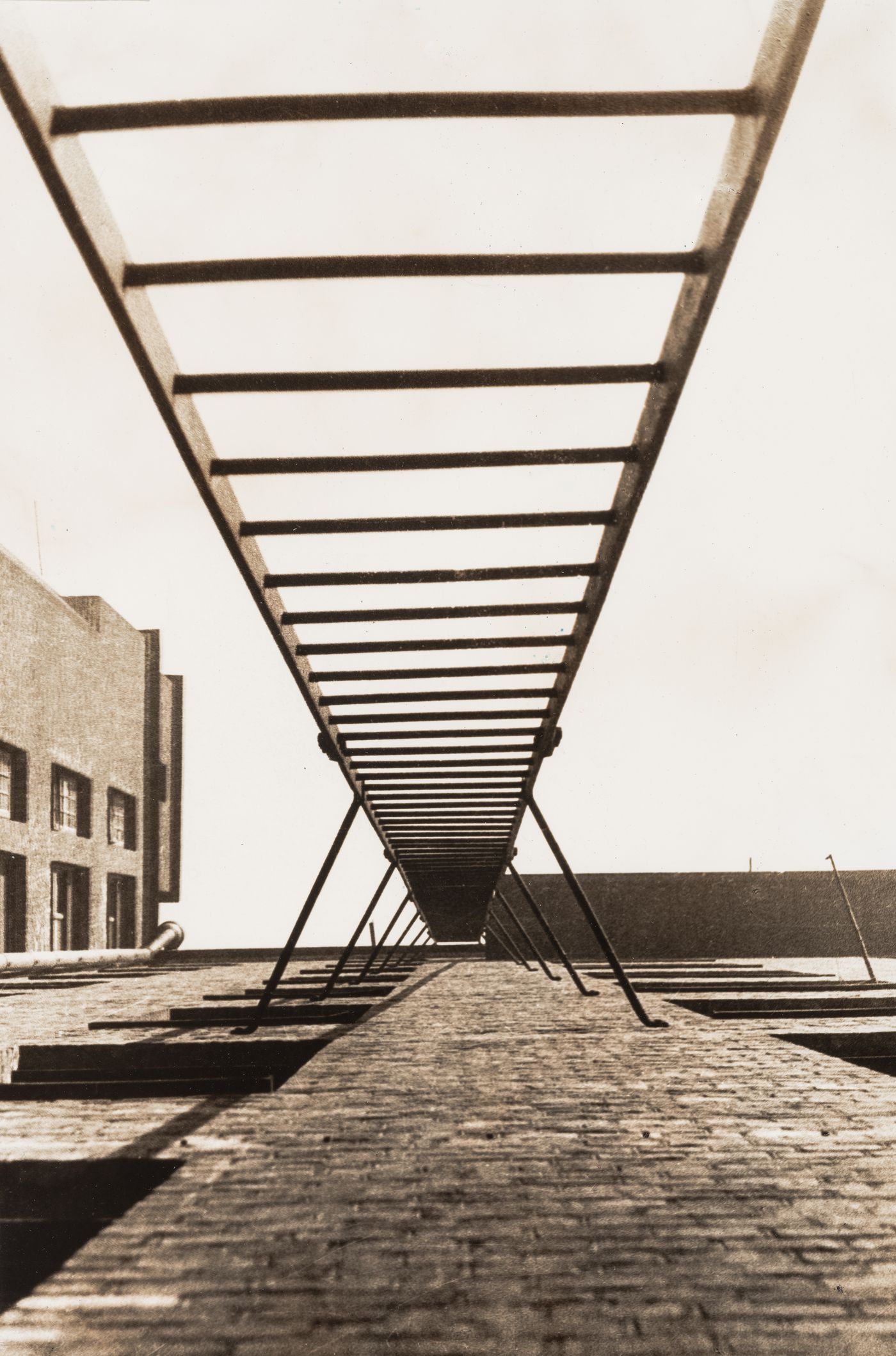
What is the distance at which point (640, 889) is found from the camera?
110 ft

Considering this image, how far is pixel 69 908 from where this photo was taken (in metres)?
31.4

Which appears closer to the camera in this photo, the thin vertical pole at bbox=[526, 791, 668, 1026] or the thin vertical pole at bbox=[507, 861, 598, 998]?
the thin vertical pole at bbox=[526, 791, 668, 1026]

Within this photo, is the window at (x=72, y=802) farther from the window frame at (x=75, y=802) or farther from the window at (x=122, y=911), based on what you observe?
the window at (x=122, y=911)

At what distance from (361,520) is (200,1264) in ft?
8.71

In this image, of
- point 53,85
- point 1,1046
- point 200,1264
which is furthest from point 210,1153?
point 1,1046

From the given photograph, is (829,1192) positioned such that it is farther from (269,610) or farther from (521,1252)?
(269,610)

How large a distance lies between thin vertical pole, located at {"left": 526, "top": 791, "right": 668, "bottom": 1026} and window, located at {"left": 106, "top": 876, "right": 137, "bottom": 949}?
94.7ft

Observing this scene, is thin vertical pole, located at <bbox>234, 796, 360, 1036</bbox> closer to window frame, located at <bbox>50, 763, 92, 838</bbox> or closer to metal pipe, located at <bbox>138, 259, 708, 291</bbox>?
metal pipe, located at <bbox>138, 259, 708, 291</bbox>

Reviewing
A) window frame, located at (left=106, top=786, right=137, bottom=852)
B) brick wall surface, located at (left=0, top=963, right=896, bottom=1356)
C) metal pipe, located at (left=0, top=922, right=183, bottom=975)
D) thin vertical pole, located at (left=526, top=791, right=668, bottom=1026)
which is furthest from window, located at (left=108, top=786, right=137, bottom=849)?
brick wall surface, located at (left=0, top=963, right=896, bottom=1356)

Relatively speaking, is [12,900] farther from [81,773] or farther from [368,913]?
[368,913]

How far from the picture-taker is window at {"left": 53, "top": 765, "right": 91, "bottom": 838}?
1174 inches

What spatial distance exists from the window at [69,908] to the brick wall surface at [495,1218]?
25263 millimetres

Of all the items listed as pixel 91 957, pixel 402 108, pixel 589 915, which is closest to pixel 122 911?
pixel 91 957

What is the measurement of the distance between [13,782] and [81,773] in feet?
14.0
